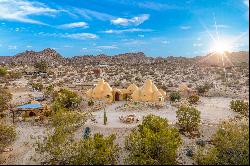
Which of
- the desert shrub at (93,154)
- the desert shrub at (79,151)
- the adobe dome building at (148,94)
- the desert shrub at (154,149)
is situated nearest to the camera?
the desert shrub at (93,154)

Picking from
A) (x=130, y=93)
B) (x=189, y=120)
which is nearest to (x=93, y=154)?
(x=189, y=120)

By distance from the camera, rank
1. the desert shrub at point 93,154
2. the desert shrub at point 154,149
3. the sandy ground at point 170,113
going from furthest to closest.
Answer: the sandy ground at point 170,113 < the desert shrub at point 154,149 < the desert shrub at point 93,154

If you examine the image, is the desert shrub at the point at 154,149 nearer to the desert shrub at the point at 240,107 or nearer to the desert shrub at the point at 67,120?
the desert shrub at the point at 67,120

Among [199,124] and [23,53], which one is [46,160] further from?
[23,53]

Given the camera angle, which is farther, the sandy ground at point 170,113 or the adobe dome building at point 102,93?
the adobe dome building at point 102,93

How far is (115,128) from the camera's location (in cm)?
2666

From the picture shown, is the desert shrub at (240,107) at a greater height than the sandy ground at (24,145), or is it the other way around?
the desert shrub at (240,107)

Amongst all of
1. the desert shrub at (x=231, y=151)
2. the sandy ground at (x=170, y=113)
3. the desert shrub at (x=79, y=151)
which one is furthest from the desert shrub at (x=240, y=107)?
the desert shrub at (x=79, y=151)

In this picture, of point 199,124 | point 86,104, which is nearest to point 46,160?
point 199,124

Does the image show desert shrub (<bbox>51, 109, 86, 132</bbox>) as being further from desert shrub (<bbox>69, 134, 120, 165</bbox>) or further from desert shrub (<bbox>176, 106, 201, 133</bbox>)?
desert shrub (<bbox>176, 106, 201, 133</bbox>)

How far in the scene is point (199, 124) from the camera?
27.8 m

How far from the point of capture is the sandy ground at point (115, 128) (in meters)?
21.6

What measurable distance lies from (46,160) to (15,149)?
3405mm

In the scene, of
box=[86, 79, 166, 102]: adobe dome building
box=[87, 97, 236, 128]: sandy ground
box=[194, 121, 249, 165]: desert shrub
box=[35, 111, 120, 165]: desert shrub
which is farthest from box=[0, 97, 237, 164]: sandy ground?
box=[194, 121, 249, 165]: desert shrub
